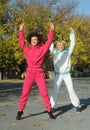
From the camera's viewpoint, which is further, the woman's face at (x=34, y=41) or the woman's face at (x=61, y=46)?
the woman's face at (x=61, y=46)

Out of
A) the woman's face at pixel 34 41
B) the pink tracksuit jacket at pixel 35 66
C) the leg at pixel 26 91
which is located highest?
the woman's face at pixel 34 41

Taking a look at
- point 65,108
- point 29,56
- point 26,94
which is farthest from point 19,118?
point 65,108

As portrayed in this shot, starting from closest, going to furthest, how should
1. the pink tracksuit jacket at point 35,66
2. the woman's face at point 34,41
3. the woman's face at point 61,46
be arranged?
the pink tracksuit jacket at point 35,66, the woman's face at point 34,41, the woman's face at point 61,46

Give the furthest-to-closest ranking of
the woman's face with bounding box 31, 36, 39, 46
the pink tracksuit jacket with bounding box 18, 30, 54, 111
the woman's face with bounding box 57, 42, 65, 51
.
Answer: the woman's face with bounding box 57, 42, 65, 51 < the woman's face with bounding box 31, 36, 39, 46 < the pink tracksuit jacket with bounding box 18, 30, 54, 111

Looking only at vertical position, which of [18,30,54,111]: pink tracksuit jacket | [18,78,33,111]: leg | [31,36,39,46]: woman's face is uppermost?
[31,36,39,46]: woman's face

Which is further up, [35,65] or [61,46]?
[61,46]

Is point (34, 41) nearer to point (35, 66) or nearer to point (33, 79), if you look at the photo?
point (35, 66)

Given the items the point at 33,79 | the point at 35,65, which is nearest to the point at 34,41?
the point at 35,65

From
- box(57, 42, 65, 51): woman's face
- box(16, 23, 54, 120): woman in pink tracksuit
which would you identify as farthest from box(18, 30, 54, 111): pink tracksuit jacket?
A: box(57, 42, 65, 51): woman's face

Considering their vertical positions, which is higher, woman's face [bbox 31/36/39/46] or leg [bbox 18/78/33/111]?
woman's face [bbox 31/36/39/46]

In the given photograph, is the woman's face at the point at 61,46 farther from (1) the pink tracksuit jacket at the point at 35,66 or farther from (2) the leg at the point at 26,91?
(2) the leg at the point at 26,91

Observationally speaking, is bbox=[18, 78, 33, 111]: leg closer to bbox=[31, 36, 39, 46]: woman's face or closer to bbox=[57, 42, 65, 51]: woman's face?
bbox=[31, 36, 39, 46]: woman's face

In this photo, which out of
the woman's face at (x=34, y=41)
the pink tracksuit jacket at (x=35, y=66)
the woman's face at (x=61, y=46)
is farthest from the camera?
the woman's face at (x=61, y=46)

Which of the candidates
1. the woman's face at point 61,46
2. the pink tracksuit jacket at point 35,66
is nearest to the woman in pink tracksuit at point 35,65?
the pink tracksuit jacket at point 35,66
